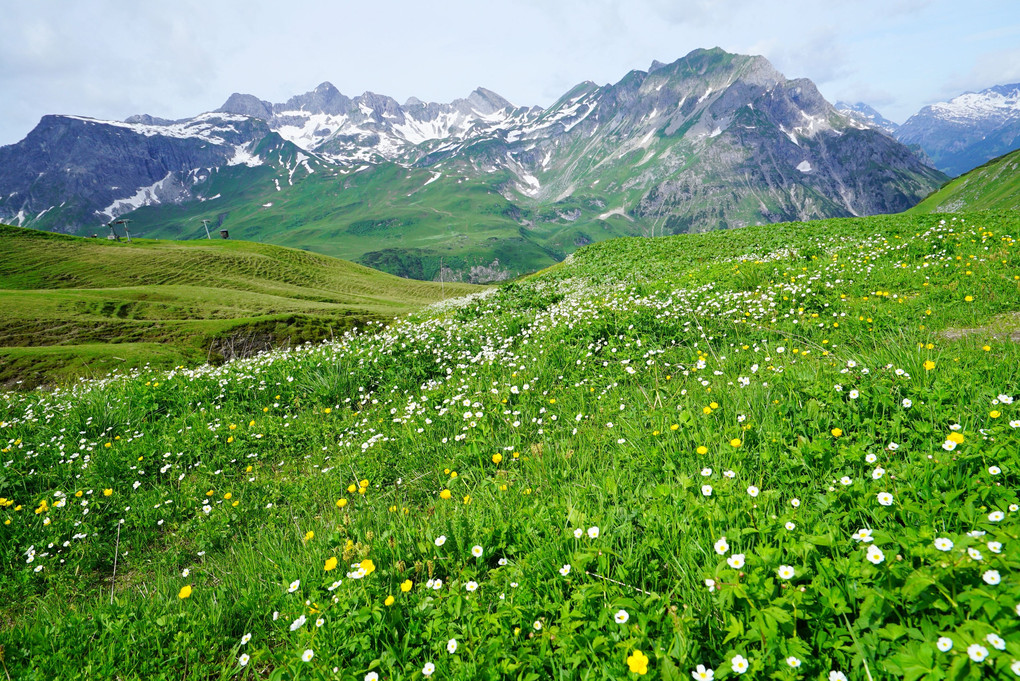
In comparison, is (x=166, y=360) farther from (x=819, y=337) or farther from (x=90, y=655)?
(x=819, y=337)

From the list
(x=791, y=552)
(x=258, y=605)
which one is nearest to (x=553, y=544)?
(x=791, y=552)

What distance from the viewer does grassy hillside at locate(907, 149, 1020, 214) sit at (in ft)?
354

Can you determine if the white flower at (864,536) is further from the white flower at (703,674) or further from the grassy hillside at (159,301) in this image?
the grassy hillside at (159,301)

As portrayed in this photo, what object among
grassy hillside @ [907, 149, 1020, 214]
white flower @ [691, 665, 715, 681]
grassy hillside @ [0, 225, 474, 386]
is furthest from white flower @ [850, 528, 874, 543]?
grassy hillside @ [907, 149, 1020, 214]

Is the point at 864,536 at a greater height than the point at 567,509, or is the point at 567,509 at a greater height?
the point at 864,536

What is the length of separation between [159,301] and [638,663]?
254 feet

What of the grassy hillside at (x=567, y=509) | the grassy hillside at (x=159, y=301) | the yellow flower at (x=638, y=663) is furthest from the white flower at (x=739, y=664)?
the grassy hillside at (x=159, y=301)

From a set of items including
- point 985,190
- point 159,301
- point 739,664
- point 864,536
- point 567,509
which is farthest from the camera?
point 985,190

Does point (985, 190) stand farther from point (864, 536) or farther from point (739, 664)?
point (739, 664)

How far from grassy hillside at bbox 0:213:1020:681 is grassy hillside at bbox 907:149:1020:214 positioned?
143247 millimetres

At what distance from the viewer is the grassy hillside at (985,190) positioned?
108 metres

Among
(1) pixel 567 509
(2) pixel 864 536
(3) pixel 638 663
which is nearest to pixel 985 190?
(2) pixel 864 536

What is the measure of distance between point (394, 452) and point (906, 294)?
443 inches

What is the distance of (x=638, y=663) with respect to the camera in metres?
2.43
